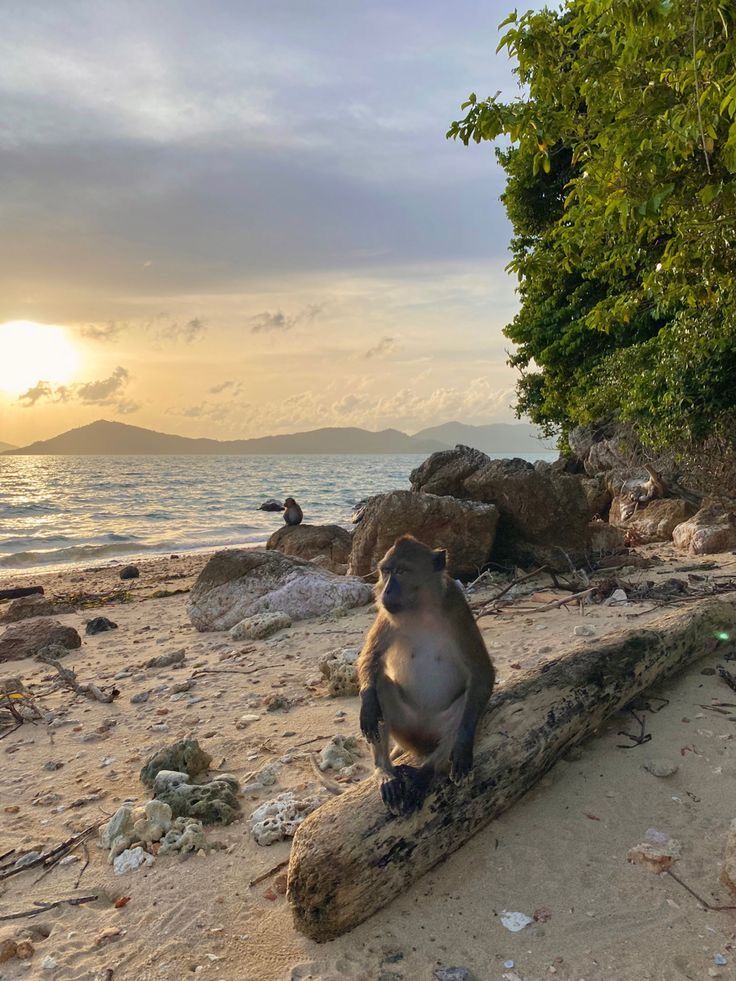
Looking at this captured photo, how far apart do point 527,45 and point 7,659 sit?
34.3ft

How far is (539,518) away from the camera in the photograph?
11320 millimetres

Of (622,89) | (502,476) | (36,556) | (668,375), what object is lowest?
(36,556)

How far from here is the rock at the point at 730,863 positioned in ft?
10.6

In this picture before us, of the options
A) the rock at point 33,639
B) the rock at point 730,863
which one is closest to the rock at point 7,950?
the rock at point 730,863

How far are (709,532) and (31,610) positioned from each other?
532 inches

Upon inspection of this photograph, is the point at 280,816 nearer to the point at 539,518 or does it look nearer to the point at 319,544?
the point at 539,518

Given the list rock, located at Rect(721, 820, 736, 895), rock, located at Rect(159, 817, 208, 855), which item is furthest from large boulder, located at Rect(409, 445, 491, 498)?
rock, located at Rect(721, 820, 736, 895)

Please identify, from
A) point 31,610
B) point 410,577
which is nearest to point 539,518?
point 410,577

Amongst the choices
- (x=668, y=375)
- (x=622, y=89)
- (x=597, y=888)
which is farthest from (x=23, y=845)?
(x=668, y=375)

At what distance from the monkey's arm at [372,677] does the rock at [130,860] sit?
5.10 ft

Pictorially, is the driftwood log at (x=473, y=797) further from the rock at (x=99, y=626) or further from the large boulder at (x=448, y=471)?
the rock at (x=99, y=626)

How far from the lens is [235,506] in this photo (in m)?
44.5

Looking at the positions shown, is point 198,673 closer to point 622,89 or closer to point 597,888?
point 597,888

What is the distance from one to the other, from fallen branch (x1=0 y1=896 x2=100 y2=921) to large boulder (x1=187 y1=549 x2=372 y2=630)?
614 cm
